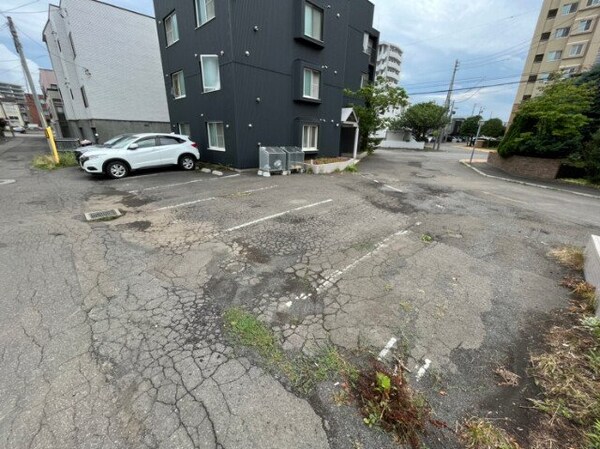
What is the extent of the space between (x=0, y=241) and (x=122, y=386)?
185 inches

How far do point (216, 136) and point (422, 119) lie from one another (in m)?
30.2

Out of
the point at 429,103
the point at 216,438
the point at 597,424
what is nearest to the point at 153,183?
the point at 216,438

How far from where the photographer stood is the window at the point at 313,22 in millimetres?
11430

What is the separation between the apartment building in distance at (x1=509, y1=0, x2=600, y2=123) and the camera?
27.0m

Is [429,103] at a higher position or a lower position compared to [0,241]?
higher

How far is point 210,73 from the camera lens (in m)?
11.1

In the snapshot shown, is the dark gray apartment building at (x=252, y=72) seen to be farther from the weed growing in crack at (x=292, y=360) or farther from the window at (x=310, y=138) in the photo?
the weed growing in crack at (x=292, y=360)

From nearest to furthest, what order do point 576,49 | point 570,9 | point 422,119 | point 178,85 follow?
1. point 178,85
2. point 576,49
3. point 570,9
4. point 422,119

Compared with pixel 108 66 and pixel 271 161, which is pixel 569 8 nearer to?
pixel 271 161

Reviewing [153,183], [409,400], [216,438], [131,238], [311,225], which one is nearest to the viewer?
[216,438]

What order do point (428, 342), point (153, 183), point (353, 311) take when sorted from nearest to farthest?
point (428, 342)
point (353, 311)
point (153, 183)

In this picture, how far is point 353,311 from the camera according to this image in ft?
10.1

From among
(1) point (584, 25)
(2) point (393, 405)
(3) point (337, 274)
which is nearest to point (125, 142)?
(3) point (337, 274)

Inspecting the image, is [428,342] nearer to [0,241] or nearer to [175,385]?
[175,385]
